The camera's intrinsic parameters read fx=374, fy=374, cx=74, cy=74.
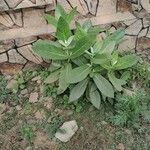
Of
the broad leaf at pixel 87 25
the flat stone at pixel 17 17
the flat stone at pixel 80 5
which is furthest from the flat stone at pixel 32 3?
the broad leaf at pixel 87 25

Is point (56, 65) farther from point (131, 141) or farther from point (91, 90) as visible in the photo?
point (131, 141)

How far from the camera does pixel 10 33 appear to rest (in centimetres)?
312

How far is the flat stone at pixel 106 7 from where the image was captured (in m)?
3.22

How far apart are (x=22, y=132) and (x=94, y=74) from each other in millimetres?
715

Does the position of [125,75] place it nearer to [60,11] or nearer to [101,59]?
[101,59]

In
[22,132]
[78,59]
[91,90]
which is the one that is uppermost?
[78,59]

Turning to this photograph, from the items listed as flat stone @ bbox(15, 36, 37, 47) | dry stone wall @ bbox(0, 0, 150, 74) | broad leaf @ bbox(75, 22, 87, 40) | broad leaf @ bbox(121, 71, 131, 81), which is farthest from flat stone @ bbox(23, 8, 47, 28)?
broad leaf @ bbox(121, 71, 131, 81)

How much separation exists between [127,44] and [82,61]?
742mm

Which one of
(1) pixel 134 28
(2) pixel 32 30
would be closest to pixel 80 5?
(2) pixel 32 30

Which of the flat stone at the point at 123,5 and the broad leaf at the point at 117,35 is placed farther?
the flat stone at the point at 123,5

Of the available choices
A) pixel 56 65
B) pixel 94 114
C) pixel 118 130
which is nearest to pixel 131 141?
pixel 118 130

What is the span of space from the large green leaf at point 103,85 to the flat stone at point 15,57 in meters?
0.77

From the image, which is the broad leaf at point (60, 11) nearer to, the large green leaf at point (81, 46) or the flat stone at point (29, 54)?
the large green leaf at point (81, 46)

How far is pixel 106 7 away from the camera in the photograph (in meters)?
3.24
